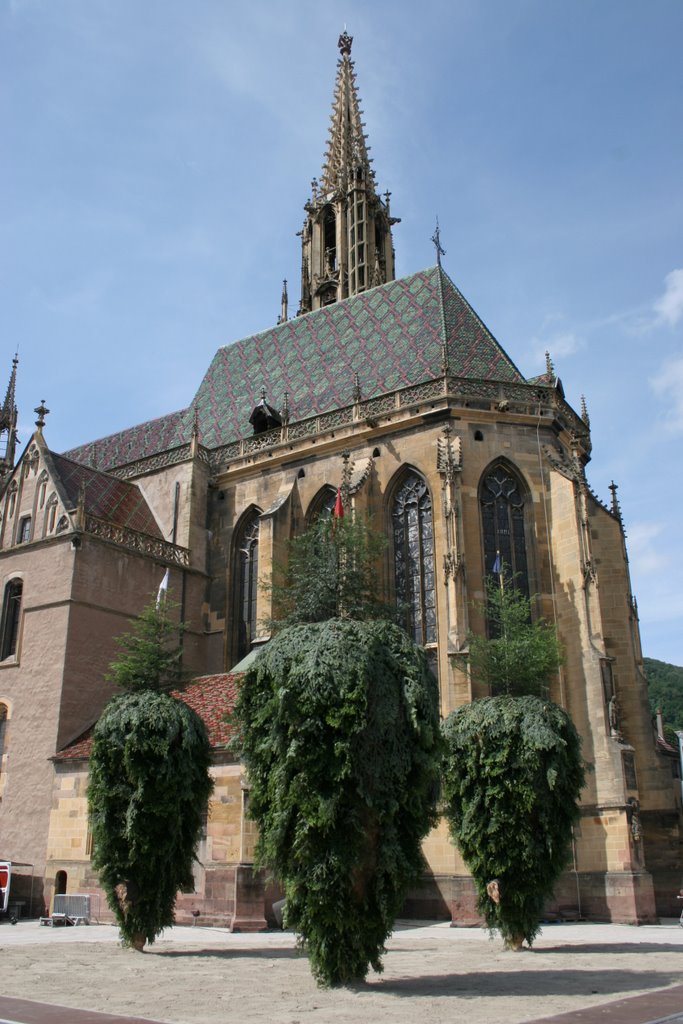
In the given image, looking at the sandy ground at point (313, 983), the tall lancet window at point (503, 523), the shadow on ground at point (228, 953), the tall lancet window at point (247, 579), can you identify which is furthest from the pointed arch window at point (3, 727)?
the tall lancet window at point (503, 523)

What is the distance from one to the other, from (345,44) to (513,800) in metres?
47.5

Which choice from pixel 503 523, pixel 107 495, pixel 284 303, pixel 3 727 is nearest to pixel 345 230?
pixel 284 303

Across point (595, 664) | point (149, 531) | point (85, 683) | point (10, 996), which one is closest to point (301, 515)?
point (149, 531)

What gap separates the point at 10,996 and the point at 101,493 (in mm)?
20325

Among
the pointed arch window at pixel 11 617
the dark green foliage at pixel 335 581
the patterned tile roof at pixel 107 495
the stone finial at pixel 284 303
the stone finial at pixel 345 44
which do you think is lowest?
the dark green foliage at pixel 335 581

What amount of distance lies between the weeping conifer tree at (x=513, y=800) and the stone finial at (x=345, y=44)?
148 feet

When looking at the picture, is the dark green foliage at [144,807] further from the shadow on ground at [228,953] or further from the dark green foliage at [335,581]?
the dark green foliage at [335,581]

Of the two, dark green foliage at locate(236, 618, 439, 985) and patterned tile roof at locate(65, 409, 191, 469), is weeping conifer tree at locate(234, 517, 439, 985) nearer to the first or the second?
dark green foliage at locate(236, 618, 439, 985)

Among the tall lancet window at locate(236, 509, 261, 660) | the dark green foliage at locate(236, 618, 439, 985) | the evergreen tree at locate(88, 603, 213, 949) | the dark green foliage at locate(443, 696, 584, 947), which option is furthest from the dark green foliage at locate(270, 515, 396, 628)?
the tall lancet window at locate(236, 509, 261, 660)

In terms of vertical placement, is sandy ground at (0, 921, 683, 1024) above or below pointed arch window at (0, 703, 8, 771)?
below

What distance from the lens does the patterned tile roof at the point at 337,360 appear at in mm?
26859

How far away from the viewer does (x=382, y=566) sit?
23859mm

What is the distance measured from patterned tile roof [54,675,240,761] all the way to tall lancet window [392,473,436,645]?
4.71m

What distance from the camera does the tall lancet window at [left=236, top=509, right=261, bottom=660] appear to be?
26.2 metres
